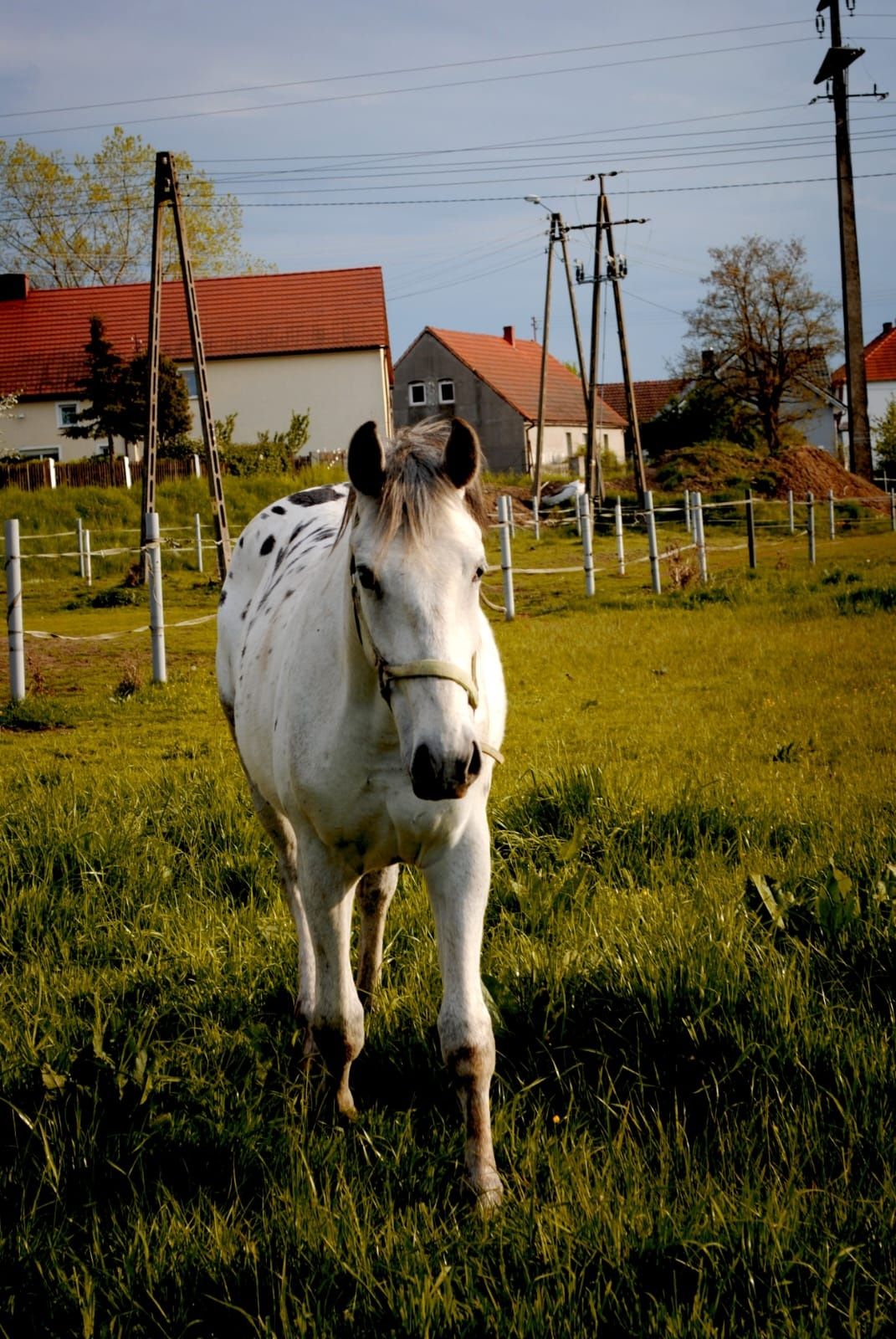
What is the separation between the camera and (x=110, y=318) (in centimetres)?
4550

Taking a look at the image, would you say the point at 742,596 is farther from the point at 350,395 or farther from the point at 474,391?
the point at 474,391

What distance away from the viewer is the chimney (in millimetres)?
46625

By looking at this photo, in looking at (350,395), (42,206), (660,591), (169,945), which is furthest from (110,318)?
(169,945)

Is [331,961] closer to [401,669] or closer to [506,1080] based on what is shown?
[506,1080]

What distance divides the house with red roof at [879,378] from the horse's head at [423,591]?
68.2 meters

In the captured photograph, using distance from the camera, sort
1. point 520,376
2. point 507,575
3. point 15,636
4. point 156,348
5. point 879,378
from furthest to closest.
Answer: point 879,378
point 520,376
point 156,348
point 507,575
point 15,636

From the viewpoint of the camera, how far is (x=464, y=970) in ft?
9.63

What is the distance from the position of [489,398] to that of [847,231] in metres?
22.1

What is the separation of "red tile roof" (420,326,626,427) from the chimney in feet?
63.4

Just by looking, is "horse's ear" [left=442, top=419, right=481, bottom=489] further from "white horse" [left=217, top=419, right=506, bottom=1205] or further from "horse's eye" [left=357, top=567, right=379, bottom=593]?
"horse's eye" [left=357, top=567, right=379, bottom=593]

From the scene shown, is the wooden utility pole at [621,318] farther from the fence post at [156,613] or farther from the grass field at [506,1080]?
the grass field at [506,1080]

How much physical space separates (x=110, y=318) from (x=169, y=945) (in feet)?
150

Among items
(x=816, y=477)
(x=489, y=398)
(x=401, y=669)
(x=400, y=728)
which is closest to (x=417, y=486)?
(x=401, y=669)

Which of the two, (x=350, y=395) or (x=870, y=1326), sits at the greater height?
(x=350, y=395)
